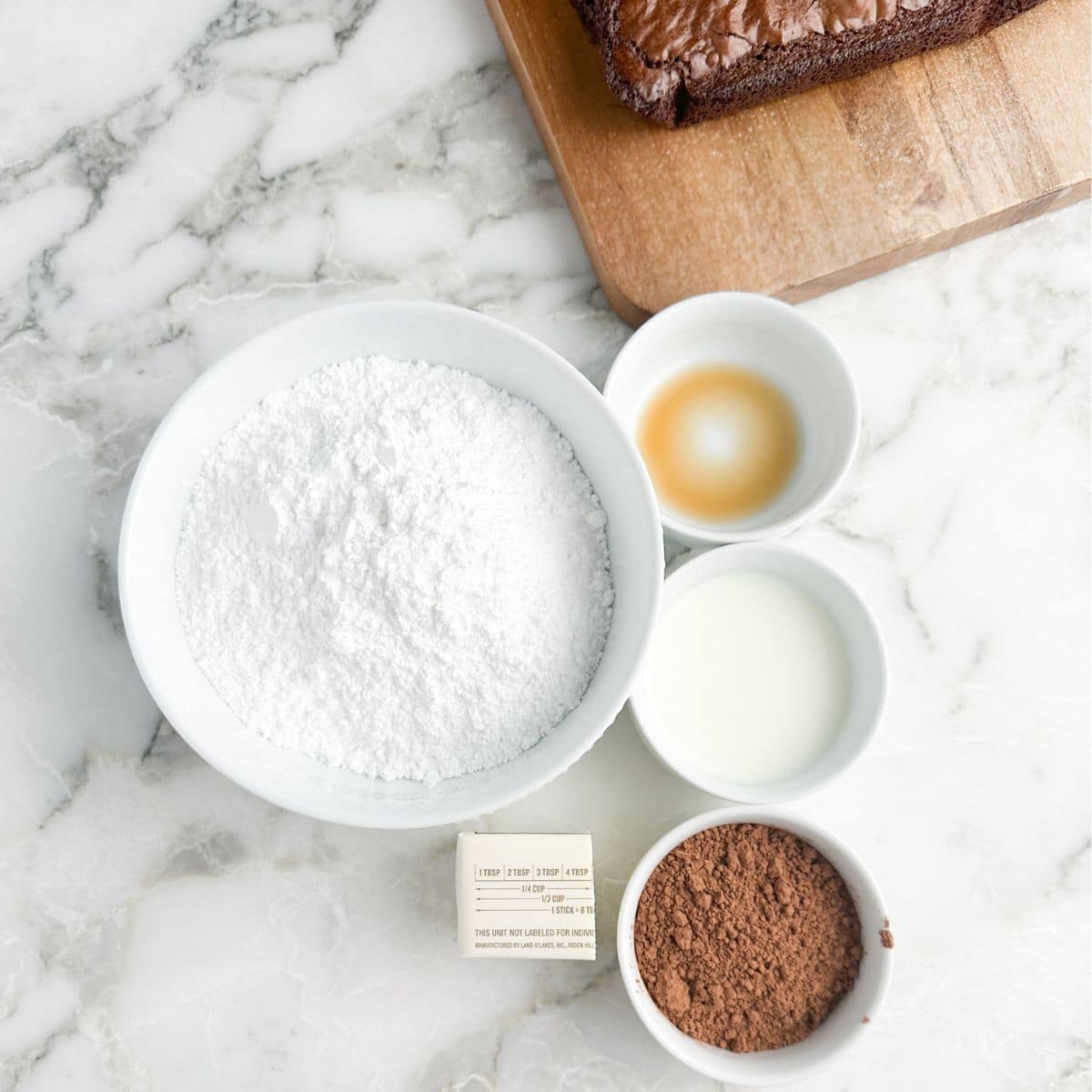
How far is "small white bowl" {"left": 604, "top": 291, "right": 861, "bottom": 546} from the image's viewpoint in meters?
1.18

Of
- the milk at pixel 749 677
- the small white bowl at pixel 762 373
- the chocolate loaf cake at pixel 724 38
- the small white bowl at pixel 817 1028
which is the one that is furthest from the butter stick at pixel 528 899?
the chocolate loaf cake at pixel 724 38

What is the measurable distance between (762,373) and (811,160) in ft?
0.89

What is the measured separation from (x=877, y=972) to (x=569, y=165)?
41.0 inches

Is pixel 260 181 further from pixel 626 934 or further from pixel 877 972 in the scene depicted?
pixel 877 972

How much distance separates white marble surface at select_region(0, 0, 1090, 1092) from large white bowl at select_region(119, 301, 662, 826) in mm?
240

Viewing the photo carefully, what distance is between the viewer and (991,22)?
4.07ft

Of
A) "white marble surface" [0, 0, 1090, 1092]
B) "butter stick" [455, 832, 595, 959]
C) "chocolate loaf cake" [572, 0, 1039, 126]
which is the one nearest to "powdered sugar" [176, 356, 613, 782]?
"butter stick" [455, 832, 595, 959]

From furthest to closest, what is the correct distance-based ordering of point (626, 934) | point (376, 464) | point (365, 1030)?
point (365, 1030)
point (626, 934)
point (376, 464)

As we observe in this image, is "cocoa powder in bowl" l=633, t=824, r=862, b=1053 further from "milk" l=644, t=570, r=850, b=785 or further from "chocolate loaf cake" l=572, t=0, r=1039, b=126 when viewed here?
"chocolate loaf cake" l=572, t=0, r=1039, b=126

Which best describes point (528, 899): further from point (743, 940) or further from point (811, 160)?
point (811, 160)

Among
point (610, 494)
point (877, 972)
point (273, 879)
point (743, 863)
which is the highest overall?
point (610, 494)

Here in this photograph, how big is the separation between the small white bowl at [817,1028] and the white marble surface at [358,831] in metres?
0.11

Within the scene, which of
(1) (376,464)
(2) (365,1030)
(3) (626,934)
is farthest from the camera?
(2) (365,1030)

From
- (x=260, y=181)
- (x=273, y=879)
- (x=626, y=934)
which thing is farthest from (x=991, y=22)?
(x=273, y=879)
